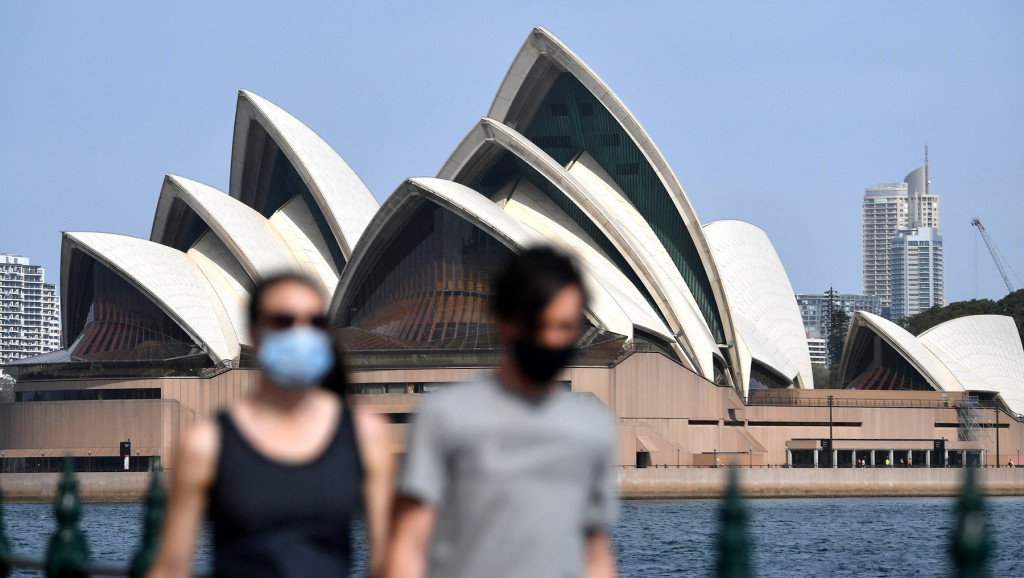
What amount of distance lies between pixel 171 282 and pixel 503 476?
49.4 m

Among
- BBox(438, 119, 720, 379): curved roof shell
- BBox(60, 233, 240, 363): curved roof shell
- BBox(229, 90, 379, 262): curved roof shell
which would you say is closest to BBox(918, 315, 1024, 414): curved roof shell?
BBox(438, 119, 720, 379): curved roof shell

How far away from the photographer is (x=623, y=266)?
5212 cm

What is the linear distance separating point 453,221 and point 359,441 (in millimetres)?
46905

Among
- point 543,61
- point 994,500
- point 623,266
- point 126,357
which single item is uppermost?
point 543,61

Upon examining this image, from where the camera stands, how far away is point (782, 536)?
105ft

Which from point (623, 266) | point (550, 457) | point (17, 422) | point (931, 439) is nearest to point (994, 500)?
point (931, 439)

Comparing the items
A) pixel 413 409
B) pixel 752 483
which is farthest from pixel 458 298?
pixel 752 483

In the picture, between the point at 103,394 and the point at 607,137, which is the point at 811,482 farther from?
the point at 103,394

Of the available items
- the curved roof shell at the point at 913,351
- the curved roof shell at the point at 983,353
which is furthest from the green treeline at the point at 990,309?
the curved roof shell at the point at 913,351

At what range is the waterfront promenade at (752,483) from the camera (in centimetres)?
4722

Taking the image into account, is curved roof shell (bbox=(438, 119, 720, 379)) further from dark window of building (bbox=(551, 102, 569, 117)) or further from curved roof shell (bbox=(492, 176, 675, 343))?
dark window of building (bbox=(551, 102, 569, 117))

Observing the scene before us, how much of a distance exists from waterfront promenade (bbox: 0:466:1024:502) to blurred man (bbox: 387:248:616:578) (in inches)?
1672

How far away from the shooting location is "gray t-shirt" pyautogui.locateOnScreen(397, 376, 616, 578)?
351cm

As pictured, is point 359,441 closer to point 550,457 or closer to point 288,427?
point 288,427
